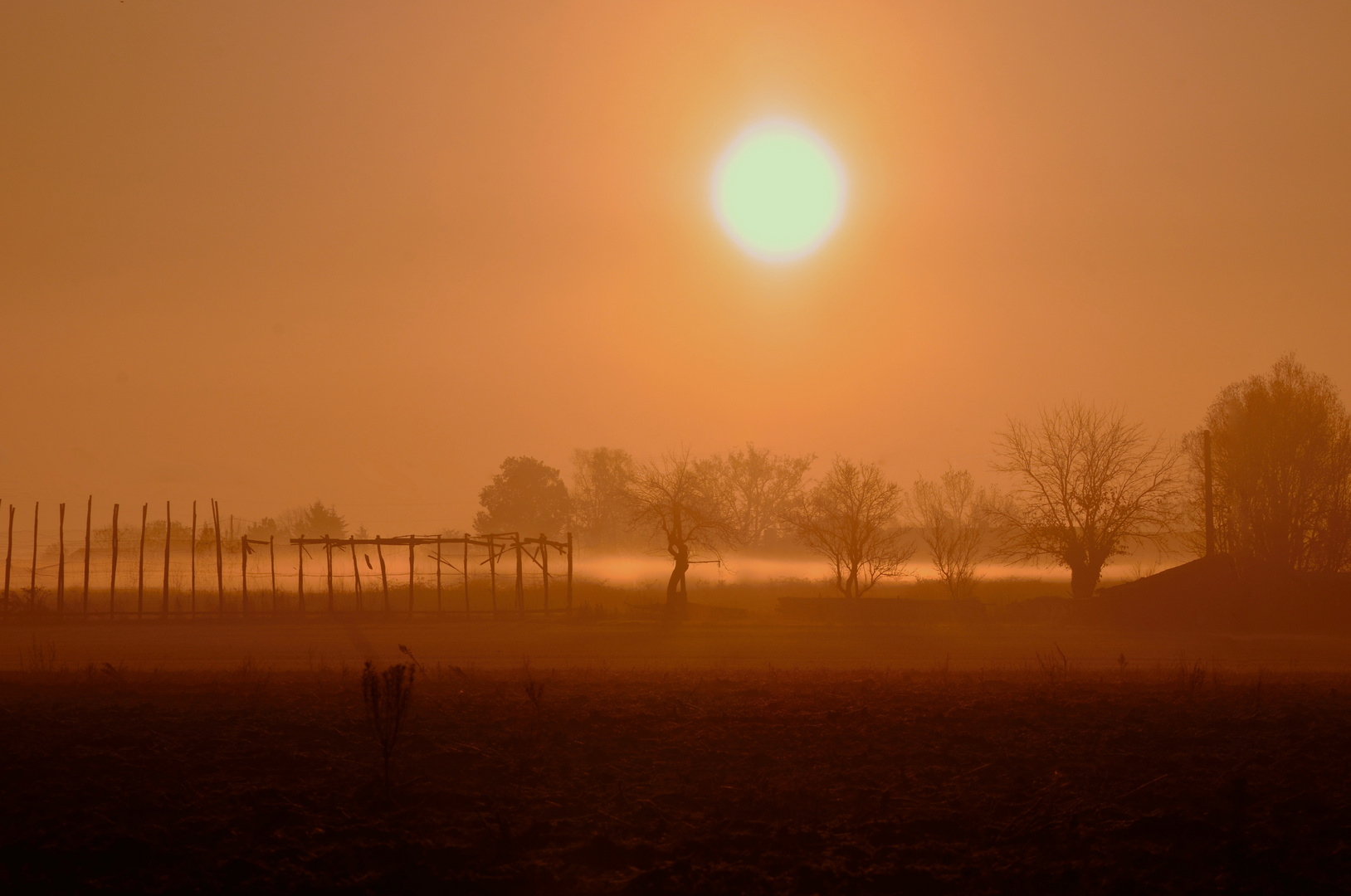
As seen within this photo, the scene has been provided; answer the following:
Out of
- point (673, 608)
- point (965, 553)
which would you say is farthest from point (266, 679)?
point (965, 553)

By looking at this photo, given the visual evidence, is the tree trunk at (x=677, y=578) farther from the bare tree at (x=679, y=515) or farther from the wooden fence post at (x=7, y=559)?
A: the wooden fence post at (x=7, y=559)

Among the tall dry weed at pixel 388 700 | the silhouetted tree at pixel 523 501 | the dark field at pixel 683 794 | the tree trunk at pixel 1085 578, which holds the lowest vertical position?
the dark field at pixel 683 794

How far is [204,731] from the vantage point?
11.4m

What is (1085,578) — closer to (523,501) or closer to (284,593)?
(284,593)

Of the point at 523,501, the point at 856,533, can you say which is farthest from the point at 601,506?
the point at 856,533

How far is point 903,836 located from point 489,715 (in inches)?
227

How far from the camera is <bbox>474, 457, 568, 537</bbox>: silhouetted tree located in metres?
102

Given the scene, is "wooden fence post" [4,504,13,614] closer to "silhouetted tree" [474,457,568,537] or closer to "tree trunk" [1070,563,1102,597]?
"tree trunk" [1070,563,1102,597]

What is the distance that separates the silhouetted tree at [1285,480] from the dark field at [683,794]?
1540 inches

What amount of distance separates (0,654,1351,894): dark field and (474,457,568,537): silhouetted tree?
88.6 m

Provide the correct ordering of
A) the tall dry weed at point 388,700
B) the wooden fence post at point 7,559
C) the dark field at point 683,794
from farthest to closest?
the wooden fence post at point 7,559 < the tall dry weed at point 388,700 < the dark field at point 683,794

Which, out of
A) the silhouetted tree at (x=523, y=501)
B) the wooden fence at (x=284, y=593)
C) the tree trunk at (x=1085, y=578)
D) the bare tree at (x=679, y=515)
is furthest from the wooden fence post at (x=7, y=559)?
the silhouetted tree at (x=523, y=501)

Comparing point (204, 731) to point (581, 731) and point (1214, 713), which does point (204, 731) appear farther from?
point (1214, 713)

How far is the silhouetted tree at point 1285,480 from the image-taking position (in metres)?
47.3
